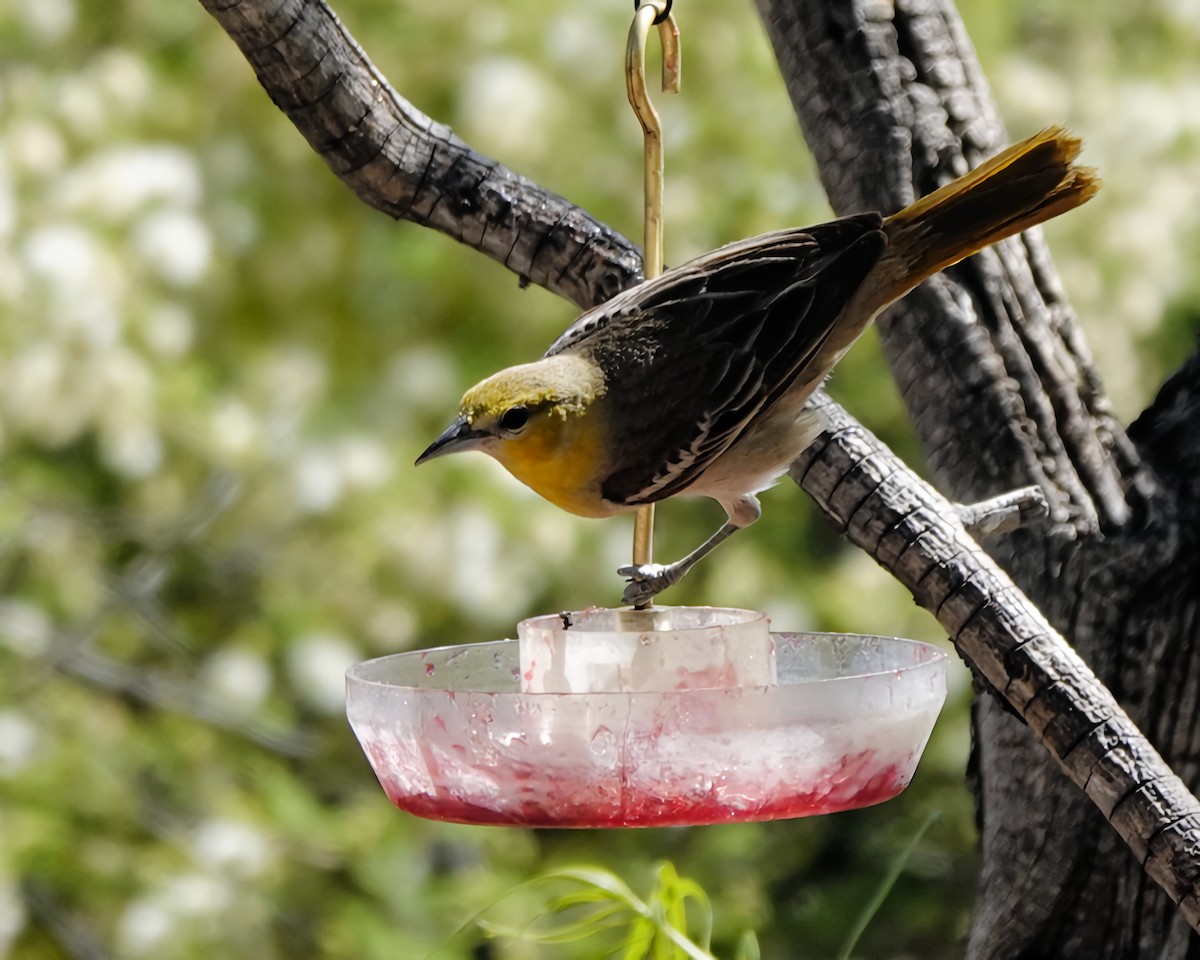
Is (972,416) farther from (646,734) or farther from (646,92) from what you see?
(646,734)

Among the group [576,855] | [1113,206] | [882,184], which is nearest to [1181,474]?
[882,184]

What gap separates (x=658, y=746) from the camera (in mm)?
1254

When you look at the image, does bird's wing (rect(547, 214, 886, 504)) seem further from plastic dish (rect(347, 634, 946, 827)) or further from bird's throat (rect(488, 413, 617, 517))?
plastic dish (rect(347, 634, 946, 827))

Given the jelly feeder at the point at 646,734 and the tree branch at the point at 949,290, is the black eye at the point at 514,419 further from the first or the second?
Answer: the tree branch at the point at 949,290

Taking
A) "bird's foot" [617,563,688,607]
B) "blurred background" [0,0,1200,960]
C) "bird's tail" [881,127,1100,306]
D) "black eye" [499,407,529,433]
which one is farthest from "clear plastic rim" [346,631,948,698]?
"blurred background" [0,0,1200,960]

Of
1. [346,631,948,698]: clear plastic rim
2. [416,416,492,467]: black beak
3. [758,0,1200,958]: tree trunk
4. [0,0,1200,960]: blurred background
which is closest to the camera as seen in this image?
[346,631,948,698]: clear plastic rim

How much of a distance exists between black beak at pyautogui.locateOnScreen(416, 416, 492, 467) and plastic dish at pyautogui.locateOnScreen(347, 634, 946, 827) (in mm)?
241

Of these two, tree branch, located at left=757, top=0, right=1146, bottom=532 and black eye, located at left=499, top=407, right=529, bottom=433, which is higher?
tree branch, located at left=757, top=0, right=1146, bottom=532

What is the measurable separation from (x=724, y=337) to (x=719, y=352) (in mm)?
17

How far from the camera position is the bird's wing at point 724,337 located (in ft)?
4.89

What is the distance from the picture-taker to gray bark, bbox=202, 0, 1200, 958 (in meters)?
1.61

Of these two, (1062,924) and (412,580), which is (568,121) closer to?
(412,580)

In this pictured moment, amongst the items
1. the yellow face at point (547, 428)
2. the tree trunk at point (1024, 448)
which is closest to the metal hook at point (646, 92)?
the yellow face at point (547, 428)

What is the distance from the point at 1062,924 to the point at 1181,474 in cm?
59
